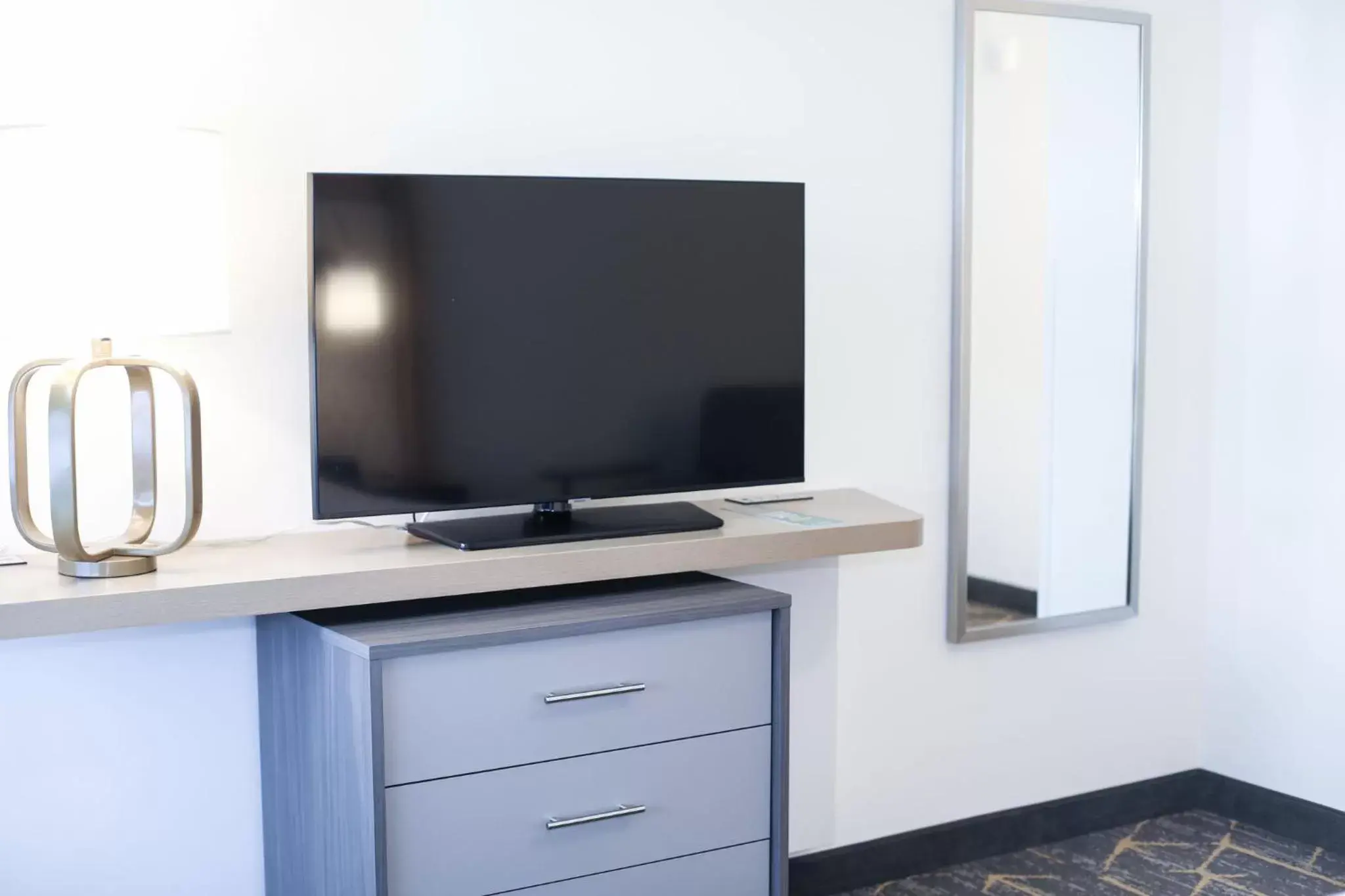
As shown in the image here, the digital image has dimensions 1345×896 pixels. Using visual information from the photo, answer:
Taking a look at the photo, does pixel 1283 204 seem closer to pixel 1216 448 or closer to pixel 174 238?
pixel 1216 448

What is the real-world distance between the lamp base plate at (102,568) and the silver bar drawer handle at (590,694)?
0.65m

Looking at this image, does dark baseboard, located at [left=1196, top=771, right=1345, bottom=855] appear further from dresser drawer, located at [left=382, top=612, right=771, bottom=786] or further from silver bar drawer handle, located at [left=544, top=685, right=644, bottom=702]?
silver bar drawer handle, located at [left=544, top=685, right=644, bottom=702]

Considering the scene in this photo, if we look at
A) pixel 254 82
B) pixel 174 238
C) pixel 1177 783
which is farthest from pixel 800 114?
pixel 1177 783

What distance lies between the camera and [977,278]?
299 centimetres

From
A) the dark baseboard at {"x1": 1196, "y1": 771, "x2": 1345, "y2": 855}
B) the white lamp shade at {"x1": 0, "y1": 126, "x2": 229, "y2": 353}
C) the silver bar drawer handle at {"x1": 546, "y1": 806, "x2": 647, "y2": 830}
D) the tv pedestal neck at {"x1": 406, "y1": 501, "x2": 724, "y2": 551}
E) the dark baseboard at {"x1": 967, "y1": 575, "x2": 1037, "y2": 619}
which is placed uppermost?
the white lamp shade at {"x1": 0, "y1": 126, "x2": 229, "y2": 353}

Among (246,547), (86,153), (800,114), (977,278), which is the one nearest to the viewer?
(86,153)

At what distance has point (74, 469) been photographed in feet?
6.46

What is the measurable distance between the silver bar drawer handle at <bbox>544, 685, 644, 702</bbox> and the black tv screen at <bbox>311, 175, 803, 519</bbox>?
1.17 feet

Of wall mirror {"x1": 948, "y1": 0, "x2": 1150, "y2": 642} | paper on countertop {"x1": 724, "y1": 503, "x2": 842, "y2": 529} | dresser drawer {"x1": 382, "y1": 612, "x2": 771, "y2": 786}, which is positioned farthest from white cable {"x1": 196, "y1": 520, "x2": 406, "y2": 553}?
wall mirror {"x1": 948, "y1": 0, "x2": 1150, "y2": 642}

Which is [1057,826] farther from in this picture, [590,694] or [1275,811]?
[590,694]

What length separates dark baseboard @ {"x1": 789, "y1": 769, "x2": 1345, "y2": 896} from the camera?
294cm

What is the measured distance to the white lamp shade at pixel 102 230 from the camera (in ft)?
6.15

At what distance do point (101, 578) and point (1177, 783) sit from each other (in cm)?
266

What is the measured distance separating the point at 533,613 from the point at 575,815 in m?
0.33
